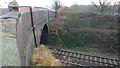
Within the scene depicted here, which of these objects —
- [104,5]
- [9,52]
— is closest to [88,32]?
[104,5]

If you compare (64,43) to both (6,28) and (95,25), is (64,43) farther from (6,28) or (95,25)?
(6,28)

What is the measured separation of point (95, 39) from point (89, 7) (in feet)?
20.2

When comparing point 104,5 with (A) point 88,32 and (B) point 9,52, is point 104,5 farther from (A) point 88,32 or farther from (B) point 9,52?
(B) point 9,52

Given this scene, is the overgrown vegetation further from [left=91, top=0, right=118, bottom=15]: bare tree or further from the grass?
the grass

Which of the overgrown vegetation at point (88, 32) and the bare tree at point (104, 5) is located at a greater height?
the bare tree at point (104, 5)

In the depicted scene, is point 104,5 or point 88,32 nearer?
point 88,32

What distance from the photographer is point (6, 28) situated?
3297mm

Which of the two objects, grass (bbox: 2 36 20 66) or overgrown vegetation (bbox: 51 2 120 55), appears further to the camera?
overgrown vegetation (bbox: 51 2 120 55)

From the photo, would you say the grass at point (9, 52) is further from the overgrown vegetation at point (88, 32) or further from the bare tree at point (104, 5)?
the bare tree at point (104, 5)

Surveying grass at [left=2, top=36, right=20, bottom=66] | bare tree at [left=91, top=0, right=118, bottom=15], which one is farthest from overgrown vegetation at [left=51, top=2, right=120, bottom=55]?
grass at [left=2, top=36, right=20, bottom=66]

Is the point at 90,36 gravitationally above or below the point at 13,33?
below

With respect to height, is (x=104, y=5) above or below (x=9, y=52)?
above

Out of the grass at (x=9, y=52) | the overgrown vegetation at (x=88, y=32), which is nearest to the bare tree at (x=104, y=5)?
the overgrown vegetation at (x=88, y=32)

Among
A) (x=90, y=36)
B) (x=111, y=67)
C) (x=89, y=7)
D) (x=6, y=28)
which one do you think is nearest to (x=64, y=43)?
(x=90, y=36)
